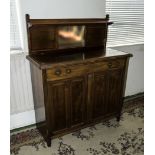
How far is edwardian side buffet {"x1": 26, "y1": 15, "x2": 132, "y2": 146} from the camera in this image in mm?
1738

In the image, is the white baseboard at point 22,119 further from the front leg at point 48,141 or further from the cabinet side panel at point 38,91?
the front leg at point 48,141

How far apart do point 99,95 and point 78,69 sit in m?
0.46

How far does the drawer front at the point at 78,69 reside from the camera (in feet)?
5.48

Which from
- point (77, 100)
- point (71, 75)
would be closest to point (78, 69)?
point (71, 75)

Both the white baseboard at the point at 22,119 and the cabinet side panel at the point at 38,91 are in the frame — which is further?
the white baseboard at the point at 22,119

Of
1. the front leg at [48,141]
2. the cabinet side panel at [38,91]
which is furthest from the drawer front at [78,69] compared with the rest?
the front leg at [48,141]

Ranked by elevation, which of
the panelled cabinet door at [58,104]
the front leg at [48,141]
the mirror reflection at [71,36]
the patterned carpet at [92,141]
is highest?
the mirror reflection at [71,36]

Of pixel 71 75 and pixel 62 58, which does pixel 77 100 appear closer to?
pixel 71 75

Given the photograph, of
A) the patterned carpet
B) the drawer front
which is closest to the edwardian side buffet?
the drawer front

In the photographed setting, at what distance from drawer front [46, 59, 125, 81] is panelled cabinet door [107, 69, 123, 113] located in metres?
0.10

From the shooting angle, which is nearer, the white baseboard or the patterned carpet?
the patterned carpet

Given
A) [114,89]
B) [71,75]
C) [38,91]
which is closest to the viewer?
[71,75]

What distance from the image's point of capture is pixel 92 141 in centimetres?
204

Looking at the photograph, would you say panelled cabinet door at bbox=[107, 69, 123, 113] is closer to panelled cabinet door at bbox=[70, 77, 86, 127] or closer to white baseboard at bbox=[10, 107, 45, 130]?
panelled cabinet door at bbox=[70, 77, 86, 127]
